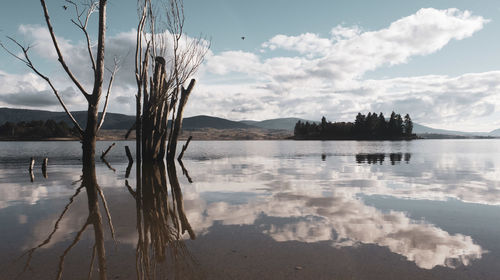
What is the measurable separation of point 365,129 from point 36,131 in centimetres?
13957

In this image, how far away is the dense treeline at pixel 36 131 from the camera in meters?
124

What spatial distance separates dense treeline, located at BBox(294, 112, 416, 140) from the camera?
134 metres

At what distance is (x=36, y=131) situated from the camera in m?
125

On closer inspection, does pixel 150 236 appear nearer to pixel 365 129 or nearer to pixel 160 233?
pixel 160 233

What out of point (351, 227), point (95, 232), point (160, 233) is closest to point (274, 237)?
point (351, 227)

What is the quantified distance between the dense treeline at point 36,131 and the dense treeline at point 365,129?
103081 mm

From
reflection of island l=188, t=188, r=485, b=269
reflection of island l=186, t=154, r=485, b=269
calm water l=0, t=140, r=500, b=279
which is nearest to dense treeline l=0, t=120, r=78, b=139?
calm water l=0, t=140, r=500, b=279

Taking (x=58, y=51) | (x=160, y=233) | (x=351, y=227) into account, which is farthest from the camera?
(x=58, y=51)

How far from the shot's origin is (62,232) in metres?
5.92

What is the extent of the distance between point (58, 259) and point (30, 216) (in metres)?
3.65

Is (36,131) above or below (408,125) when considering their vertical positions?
below

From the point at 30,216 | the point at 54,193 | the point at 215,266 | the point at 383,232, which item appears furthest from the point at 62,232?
the point at 383,232

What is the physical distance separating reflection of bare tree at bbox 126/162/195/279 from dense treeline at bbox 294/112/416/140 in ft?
445

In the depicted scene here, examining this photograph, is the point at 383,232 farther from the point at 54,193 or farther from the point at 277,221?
the point at 54,193
